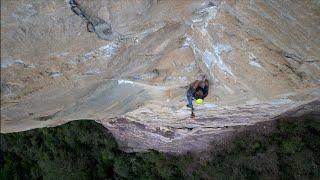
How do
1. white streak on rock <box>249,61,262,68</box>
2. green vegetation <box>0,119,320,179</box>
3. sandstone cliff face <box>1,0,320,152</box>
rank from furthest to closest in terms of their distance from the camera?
1. green vegetation <box>0,119,320,179</box>
2. white streak on rock <box>249,61,262,68</box>
3. sandstone cliff face <box>1,0,320,152</box>

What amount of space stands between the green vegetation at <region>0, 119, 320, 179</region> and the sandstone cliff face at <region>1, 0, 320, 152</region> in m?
3.42

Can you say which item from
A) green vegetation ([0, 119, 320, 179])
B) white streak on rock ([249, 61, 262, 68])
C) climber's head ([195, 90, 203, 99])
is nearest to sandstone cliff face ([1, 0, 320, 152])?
white streak on rock ([249, 61, 262, 68])

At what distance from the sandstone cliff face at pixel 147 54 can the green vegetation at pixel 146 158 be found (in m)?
3.42

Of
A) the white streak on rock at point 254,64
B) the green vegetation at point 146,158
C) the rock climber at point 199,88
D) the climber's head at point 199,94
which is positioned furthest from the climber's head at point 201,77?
the green vegetation at point 146,158

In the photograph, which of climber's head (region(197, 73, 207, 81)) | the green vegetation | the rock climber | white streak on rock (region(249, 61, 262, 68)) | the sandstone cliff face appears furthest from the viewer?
the green vegetation

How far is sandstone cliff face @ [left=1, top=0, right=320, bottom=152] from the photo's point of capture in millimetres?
3746

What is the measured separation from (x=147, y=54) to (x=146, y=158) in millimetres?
5979

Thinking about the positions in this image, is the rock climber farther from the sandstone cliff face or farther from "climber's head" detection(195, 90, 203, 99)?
the sandstone cliff face

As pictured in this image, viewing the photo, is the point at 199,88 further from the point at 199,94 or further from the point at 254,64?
the point at 254,64

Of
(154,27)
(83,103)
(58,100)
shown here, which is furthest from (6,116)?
(154,27)

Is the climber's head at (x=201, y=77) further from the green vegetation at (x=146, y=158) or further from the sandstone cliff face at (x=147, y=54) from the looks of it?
the green vegetation at (x=146, y=158)

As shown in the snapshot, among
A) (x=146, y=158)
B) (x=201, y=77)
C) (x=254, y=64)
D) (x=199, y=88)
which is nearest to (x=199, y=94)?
(x=199, y=88)

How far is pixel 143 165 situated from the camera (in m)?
10.1

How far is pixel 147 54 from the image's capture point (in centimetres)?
453
